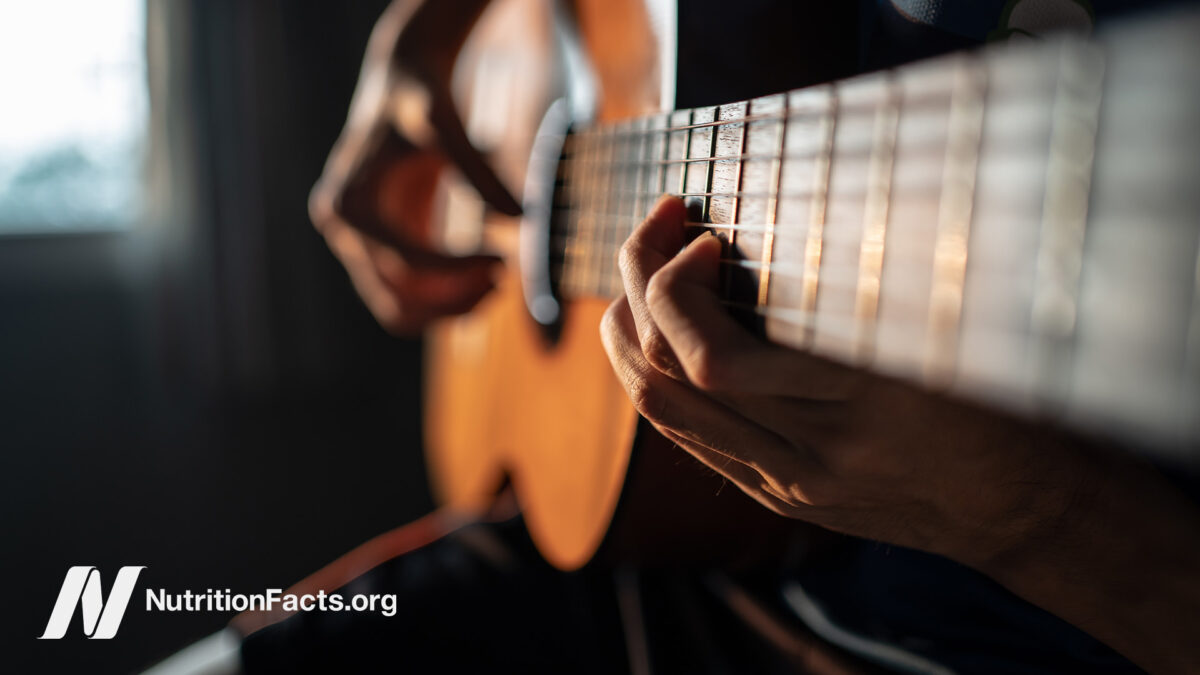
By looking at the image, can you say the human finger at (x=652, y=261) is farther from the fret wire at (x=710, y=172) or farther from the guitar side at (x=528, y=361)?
the guitar side at (x=528, y=361)

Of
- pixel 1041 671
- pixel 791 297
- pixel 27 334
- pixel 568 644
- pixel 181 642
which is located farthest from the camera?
pixel 27 334

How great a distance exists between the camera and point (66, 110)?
63.9 inches

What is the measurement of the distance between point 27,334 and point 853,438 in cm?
186

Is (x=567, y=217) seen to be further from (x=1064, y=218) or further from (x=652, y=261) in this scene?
(x=1064, y=218)

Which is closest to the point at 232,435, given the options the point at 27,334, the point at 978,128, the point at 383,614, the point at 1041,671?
the point at 27,334

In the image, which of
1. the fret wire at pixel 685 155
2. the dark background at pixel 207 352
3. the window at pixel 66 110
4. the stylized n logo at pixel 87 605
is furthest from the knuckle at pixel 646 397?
the window at pixel 66 110

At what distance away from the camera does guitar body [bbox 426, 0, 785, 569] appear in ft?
1.86

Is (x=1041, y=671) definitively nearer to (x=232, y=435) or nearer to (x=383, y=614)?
(x=383, y=614)

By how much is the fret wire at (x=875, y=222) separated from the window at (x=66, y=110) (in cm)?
168

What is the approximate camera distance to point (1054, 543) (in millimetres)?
357

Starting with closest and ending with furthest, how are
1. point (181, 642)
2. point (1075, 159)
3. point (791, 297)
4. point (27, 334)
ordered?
point (1075, 159), point (791, 297), point (181, 642), point (27, 334)

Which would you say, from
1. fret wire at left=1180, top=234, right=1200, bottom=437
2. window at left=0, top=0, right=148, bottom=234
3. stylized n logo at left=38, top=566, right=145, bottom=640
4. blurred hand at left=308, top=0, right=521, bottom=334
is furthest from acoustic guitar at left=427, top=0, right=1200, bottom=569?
window at left=0, top=0, right=148, bottom=234

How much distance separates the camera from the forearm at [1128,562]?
0.33 m

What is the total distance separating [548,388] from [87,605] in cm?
59
